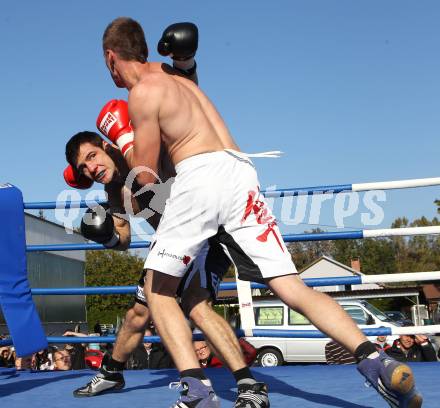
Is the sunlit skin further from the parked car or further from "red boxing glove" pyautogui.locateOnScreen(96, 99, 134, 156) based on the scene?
the parked car

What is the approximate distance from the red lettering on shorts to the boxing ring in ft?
2.59

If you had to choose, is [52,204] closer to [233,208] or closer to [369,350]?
[233,208]

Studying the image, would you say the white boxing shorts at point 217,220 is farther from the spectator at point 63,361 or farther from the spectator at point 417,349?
the spectator at point 63,361

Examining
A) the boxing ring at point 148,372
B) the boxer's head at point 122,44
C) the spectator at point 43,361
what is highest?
the boxer's head at point 122,44

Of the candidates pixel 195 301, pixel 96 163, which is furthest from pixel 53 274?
pixel 195 301

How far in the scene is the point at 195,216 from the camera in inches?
97.9

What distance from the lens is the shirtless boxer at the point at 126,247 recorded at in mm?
2754

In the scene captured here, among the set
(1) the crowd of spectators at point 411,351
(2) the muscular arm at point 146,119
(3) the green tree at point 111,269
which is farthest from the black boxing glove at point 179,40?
(3) the green tree at point 111,269

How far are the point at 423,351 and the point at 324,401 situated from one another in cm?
432

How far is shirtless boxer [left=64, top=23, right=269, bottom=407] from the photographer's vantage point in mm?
Result: 2754

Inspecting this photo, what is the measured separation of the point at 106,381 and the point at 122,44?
166 cm

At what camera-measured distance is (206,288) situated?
2.88m

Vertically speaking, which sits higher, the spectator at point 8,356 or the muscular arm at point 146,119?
the muscular arm at point 146,119

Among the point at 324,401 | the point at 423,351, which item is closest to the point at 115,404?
the point at 324,401
